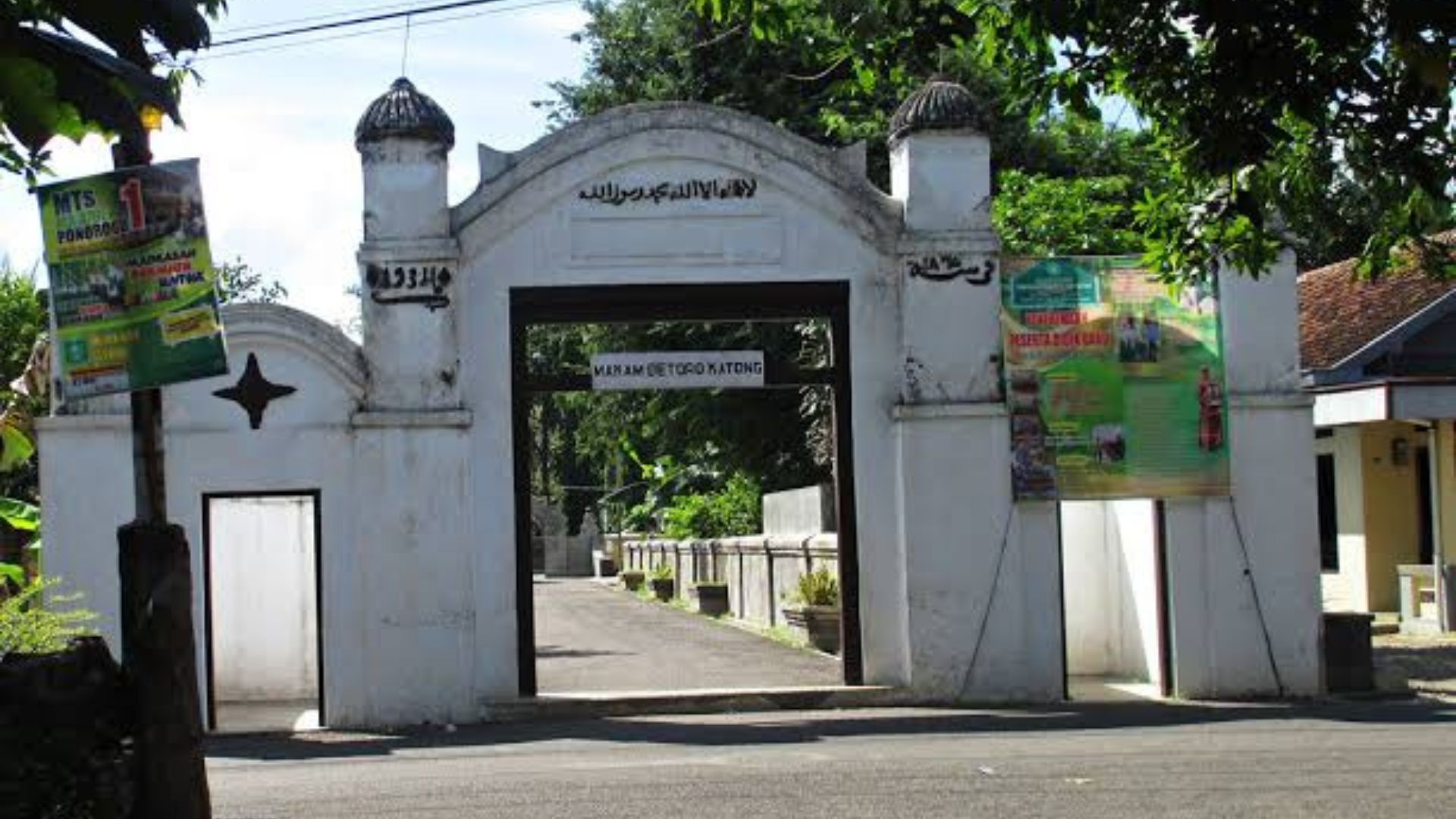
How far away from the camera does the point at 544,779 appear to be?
41.3 feet

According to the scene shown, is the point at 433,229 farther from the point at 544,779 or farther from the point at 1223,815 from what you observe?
Answer: the point at 1223,815

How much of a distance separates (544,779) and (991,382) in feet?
23.2

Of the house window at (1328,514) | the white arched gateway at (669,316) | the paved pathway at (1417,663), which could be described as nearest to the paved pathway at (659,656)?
the white arched gateway at (669,316)

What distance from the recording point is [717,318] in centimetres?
1797

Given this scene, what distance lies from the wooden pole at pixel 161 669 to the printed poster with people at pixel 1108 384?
36.3 feet

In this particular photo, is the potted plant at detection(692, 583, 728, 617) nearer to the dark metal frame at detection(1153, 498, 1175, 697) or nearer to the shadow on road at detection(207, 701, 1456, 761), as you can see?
the dark metal frame at detection(1153, 498, 1175, 697)

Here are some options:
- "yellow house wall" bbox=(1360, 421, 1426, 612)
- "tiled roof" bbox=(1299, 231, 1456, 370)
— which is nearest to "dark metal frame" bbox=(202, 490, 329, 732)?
"tiled roof" bbox=(1299, 231, 1456, 370)

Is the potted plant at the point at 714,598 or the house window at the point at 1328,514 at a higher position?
the house window at the point at 1328,514

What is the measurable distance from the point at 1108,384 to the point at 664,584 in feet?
84.5

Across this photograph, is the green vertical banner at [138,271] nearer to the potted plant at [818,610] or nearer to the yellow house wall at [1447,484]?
the potted plant at [818,610]

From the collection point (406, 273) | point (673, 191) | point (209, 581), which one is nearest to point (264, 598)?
point (209, 581)

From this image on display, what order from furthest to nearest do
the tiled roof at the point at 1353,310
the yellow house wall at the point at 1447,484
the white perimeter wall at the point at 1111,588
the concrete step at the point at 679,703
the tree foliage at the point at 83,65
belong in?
the tiled roof at the point at 1353,310 < the yellow house wall at the point at 1447,484 < the white perimeter wall at the point at 1111,588 < the concrete step at the point at 679,703 < the tree foliage at the point at 83,65

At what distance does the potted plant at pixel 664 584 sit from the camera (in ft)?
140

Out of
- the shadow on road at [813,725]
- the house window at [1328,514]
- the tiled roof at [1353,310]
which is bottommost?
the shadow on road at [813,725]
